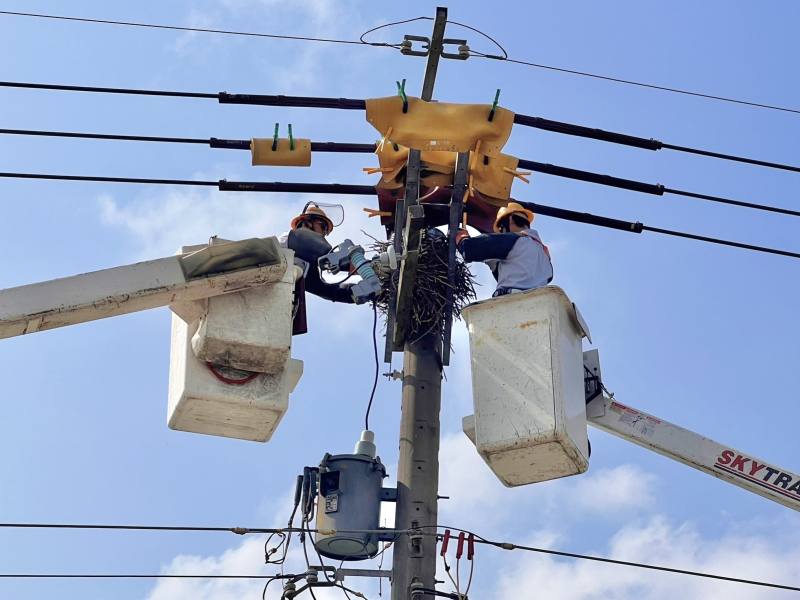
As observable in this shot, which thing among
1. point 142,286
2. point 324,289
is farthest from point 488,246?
point 142,286

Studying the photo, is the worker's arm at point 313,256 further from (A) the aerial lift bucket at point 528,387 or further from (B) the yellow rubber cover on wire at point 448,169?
(A) the aerial lift bucket at point 528,387

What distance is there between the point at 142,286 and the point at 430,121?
2.24 meters

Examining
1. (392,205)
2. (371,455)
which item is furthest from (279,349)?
(392,205)

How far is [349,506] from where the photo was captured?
7.56 meters

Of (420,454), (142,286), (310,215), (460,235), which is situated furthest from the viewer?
(310,215)

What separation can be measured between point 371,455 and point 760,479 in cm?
215

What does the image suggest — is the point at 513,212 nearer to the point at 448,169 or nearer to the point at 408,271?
the point at 448,169

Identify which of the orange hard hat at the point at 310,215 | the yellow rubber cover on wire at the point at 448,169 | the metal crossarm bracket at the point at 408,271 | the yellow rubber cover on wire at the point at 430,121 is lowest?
the metal crossarm bracket at the point at 408,271

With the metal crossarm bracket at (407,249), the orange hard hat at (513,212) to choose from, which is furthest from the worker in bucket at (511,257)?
the metal crossarm bracket at (407,249)

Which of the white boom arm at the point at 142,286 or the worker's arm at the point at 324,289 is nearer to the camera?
the white boom arm at the point at 142,286

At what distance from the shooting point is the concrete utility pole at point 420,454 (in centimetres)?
738

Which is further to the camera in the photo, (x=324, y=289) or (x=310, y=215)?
(x=310, y=215)

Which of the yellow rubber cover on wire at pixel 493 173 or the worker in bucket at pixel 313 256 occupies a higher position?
the yellow rubber cover on wire at pixel 493 173

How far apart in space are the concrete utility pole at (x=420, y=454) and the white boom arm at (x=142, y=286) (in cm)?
131
